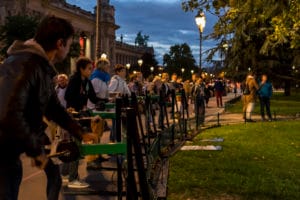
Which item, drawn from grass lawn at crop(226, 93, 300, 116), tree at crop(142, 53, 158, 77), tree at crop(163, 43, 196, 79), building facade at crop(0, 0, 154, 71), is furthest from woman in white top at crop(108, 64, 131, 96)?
tree at crop(163, 43, 196, 79)

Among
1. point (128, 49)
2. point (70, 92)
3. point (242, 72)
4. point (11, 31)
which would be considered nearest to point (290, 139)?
point (70, 92)

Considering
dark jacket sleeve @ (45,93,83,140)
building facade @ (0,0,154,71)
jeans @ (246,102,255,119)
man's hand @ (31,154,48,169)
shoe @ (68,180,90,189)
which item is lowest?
shoe @ (68,180,90,189)

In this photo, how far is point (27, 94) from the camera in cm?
351

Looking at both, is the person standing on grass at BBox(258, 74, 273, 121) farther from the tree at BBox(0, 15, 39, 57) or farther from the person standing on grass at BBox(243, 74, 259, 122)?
the tree at BBox(0, 15, 39, 57)

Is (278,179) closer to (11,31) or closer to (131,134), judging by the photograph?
(131,134)

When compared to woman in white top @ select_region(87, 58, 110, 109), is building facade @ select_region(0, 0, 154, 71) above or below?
above

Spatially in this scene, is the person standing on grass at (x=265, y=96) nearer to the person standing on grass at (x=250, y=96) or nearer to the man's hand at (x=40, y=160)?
the person standing on grass at (x=250, y=96)

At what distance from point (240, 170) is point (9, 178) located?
6.06 meters

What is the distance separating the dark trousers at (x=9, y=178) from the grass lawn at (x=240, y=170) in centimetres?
366

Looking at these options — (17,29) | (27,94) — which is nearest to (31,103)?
(27,94)

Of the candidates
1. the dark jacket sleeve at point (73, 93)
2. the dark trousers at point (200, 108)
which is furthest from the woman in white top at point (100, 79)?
the dark trousers at point (200, 108)

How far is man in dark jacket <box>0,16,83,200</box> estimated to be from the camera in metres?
3.44

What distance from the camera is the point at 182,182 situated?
26.5 ft

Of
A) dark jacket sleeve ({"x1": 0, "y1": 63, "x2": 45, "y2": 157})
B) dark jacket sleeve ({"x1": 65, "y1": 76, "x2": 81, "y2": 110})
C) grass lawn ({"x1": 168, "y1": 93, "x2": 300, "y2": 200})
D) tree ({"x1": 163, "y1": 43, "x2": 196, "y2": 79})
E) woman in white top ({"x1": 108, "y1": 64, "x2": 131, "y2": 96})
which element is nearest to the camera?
dark jacket sleeve ({"x1": 0, "y1": 63, "x2": 45, "y2": 157})
